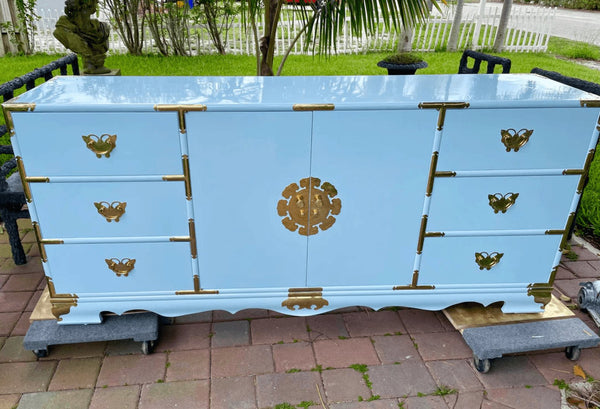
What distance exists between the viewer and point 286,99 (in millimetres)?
2123

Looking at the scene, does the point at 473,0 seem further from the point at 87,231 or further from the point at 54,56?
the point at 87,231

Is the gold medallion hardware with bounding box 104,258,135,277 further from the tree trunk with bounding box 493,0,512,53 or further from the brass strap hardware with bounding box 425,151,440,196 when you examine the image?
the tree trunk with bounding box 493,0,512,53

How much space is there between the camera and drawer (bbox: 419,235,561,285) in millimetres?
2455

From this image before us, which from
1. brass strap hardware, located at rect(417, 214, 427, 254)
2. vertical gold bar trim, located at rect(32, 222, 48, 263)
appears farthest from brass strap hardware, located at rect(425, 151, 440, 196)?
vertical gold bar trim, located at rect(32, 222, 48, 263)

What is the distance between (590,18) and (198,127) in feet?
73.2

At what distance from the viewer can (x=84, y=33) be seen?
4324mm

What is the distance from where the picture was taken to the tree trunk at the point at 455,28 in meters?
10.2

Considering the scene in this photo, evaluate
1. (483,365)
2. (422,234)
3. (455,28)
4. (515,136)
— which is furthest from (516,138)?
(455,28)

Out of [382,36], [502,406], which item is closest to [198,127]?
[502,406]

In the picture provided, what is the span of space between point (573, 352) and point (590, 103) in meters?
1.32

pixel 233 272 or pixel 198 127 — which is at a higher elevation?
pixel 198 127

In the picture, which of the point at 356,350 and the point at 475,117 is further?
the point at 356,350

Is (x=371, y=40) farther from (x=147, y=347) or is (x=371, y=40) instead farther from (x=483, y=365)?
(x=147, y=347)

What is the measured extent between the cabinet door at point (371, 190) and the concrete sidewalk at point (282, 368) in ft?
1.29
